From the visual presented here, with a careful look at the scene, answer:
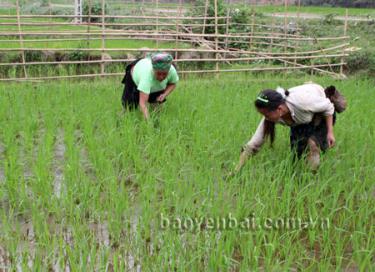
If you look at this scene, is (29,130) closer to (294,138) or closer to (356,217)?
(294,138)

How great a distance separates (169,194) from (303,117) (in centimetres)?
103

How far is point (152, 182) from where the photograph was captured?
2998 mm

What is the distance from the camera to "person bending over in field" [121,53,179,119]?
3783 mm

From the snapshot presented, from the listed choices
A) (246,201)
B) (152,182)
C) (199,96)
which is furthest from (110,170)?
(199,96)

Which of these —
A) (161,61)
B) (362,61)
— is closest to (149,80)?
(161,61)

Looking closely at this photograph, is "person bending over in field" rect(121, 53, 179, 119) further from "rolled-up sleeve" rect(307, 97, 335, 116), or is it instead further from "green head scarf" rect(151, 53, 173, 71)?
"rolled-up sleeve" rect(307, 97, 335, 116)

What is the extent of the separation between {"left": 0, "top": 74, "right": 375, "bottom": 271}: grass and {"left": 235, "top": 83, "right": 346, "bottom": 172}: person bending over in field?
0.45ft

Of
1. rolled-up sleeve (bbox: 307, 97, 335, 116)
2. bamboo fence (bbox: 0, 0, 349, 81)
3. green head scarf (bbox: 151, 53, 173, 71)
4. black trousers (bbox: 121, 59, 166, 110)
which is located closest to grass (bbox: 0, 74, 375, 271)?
black trousers (bbox: 121, 59, 166, 110)

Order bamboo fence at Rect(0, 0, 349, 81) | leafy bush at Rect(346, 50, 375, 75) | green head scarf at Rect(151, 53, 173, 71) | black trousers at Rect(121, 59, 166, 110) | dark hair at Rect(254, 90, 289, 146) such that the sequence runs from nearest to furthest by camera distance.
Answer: dark hair at Rect(254, 90, 289, 146), green head scarf at Rect(151, 53, 173, 71), black trousers at Rect(121, 59, 166, 110), bamboo fence at Rect(0, 0, 349, 81), leafy bush at Rect(346, 50, 375, 75)

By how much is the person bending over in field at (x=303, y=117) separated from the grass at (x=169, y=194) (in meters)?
0.14

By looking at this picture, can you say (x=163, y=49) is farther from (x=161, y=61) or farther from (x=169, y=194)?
(x=169, y=194)

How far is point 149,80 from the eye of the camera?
3936mm

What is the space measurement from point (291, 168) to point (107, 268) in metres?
1.55

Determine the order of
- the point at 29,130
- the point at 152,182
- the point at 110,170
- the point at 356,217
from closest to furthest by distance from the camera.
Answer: the point at 356,217, the point at 152,182, the point at 110,170, the point at 29,130
